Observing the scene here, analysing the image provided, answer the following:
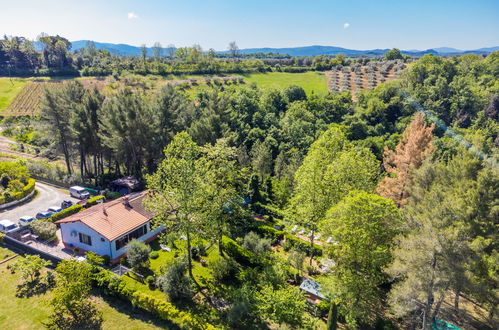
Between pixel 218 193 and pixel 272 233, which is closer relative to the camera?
pixel 218 193

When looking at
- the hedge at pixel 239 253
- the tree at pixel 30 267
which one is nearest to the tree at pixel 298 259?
the hedge at pixel 239 253

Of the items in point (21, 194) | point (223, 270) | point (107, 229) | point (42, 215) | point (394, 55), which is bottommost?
point (223, 270)

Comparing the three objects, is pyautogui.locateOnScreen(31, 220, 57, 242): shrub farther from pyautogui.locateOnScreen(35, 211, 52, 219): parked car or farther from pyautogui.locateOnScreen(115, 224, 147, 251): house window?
pyautogui.locateOnScreen(115, 224, 147, 251): house window

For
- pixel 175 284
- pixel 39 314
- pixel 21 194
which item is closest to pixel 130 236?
pixel 175 284

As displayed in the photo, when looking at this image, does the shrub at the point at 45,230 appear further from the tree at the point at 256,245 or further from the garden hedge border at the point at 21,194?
the tree at the point at 256,245

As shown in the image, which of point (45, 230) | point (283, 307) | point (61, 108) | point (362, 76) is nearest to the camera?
point (283, 307)

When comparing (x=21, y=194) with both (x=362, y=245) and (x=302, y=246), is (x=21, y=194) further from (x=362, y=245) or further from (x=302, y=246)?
(x=362, y=245)

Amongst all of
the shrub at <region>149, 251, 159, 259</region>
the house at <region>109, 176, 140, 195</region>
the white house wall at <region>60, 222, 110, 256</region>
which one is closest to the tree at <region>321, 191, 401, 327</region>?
the shrub at <region>149, 251, 159, 259</region>

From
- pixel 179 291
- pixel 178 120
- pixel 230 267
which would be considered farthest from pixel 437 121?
pixel 179 291
